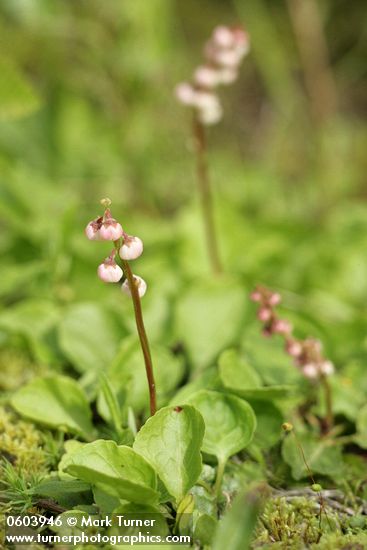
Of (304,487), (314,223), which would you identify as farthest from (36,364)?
(314,223)

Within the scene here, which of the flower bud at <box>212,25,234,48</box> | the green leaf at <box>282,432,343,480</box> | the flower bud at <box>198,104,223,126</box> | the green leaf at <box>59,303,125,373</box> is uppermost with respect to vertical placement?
the flower bud at <box>212,25,234,48</box>

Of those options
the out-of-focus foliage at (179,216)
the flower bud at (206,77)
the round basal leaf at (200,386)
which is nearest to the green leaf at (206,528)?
the out-of-focus foliage at (179,216)

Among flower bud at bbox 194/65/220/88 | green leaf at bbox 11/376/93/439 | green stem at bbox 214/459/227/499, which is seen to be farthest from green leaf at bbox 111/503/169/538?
flower bud at bbox 194/65/220/88

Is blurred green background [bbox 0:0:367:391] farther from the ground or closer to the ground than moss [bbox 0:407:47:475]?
farther from the ground

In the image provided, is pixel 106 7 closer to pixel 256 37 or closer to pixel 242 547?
pixel 256 37

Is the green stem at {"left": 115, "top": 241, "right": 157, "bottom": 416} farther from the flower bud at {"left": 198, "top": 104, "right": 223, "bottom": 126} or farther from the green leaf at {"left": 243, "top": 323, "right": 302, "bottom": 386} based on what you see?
the flower bud at {"left": 198, "top": 104, "right": 223, "bottom": 126}

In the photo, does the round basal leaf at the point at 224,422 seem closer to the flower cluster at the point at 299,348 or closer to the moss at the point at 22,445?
the flower cluster at the point at 299,348
